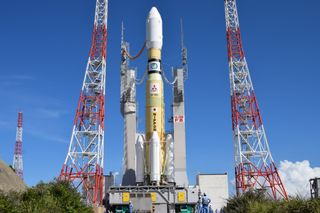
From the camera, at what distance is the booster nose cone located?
4307cm

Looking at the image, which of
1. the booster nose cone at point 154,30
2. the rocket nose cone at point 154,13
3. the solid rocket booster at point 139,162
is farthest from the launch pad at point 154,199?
the rocket nose cone at point 154,13

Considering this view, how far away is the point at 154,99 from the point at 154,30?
7482mm

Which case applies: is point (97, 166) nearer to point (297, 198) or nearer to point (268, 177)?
point (268, 177)

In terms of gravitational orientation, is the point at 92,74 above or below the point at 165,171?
above

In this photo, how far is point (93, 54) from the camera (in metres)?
58.1

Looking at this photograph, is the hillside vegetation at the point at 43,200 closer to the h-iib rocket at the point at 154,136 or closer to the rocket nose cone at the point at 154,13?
the h-iib rocket at the point at 154,136

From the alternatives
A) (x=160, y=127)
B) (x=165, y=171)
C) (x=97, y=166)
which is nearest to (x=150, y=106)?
(x=160, y=127)

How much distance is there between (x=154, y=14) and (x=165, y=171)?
15412 mm

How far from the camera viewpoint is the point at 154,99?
40375mm

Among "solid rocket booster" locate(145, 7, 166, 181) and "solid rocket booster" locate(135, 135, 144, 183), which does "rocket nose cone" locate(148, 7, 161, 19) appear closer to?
"solid rocket booster" locate(145, 7, 166, 181)

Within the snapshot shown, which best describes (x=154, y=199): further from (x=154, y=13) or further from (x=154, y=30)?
(x=154, y=13)

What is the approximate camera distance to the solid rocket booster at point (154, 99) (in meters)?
39.6

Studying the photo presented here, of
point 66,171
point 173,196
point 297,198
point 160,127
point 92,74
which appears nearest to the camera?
point 297,198

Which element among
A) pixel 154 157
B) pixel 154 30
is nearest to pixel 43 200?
pixel 154 157
